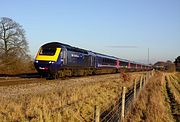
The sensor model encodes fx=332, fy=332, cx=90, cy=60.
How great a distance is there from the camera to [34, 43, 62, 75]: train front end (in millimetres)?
28000

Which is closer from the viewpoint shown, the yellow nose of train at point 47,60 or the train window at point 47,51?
the yellow nose of train at point 47,60

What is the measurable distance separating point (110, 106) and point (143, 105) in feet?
5.30

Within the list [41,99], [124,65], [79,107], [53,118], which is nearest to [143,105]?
[79,107]

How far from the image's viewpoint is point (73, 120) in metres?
11.2

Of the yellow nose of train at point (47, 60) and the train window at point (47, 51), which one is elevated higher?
the train window at point (47, 51)

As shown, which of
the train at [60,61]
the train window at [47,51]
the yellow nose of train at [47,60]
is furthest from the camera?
the train window at [47,51]

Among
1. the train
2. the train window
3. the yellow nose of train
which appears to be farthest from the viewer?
the train window

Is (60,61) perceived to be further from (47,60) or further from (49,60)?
(47,60)

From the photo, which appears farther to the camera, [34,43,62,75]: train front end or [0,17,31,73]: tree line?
[0,17,31,73]: tree line

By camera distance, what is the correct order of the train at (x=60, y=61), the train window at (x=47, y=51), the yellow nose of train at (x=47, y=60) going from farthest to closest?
the train window at (x=47, y=51) → the train at (x=60, y=61) → the yellow nose of train at (x=47, y=60)

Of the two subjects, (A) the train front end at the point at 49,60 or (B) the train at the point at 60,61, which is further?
(B) the train at the point at 60,61

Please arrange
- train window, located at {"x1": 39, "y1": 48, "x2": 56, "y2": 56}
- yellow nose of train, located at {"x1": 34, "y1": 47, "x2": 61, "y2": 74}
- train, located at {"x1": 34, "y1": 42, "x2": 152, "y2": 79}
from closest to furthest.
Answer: yellow nose of train, located at {"x1": 34, "y1": 47, "x2": 61, "y2": 74} → train, located at {"x1": 34, "y1": 42, "x2": 152, "y2": 79} → train window, located at {"x1": 39, "y1": 48, "x2": 56, "y2": 56}

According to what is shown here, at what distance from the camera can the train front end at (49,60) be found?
2800cm

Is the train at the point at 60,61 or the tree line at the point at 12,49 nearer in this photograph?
the train at the point at 60,61
